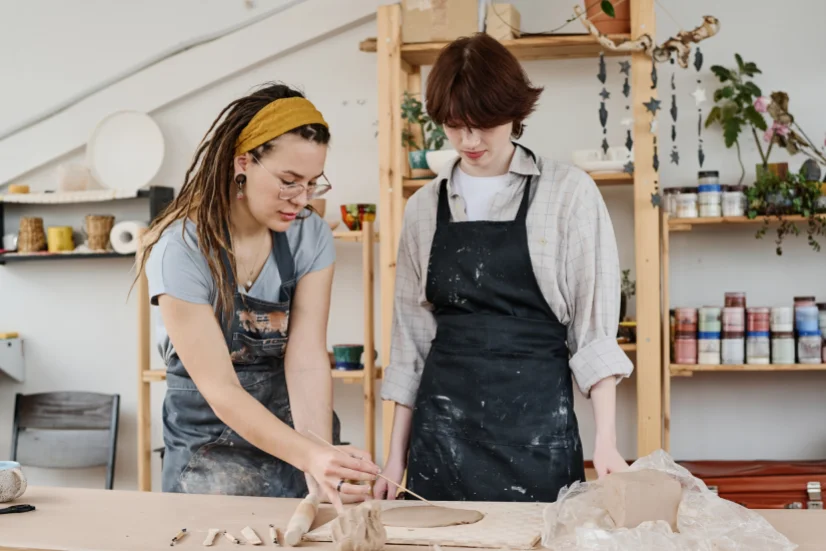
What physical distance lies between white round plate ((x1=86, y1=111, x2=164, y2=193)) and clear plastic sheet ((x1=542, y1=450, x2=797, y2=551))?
309cm

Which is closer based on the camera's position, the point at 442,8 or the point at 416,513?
the point at 416,513

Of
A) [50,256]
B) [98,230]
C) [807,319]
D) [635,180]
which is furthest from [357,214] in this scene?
[807,319]

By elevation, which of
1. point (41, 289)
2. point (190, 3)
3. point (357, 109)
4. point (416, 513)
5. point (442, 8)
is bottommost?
point (416, 513)

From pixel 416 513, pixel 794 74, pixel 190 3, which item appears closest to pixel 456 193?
pixel 416 513

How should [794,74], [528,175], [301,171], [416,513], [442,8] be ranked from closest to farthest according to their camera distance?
[416,513], [301,171], [528,175], [442,8], [794,74]

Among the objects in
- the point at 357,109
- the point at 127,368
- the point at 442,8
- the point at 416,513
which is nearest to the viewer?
the point at 416,513

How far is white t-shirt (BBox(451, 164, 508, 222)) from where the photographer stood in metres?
2.18

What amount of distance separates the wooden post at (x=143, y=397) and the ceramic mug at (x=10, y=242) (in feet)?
2.52

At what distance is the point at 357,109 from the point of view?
13.3 feet

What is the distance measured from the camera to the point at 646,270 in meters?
3.46

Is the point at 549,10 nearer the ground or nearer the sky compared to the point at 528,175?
nearer the sky

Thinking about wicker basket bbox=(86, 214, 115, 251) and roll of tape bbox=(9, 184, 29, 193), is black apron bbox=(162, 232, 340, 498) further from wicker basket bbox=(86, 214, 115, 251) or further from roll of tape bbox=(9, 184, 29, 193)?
roll of tape bbox=(9, 184, 29, 193)

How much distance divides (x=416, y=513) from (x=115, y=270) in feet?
10.0

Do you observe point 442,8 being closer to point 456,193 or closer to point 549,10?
point 549,10
